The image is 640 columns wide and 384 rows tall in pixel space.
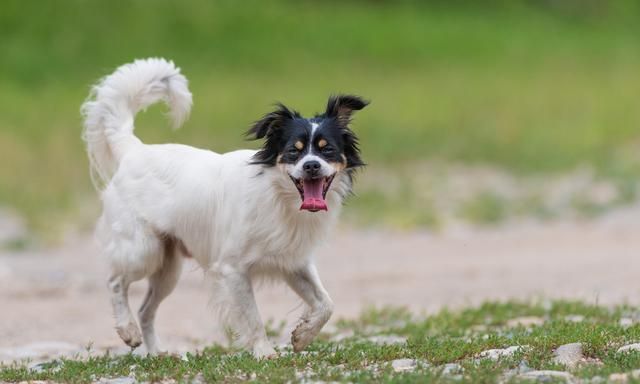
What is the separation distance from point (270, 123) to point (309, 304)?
133cm

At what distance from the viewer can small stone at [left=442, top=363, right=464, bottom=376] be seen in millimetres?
6848

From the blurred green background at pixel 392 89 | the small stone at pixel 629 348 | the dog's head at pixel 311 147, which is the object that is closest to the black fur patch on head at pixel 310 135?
the dog's head at pixel 311 147

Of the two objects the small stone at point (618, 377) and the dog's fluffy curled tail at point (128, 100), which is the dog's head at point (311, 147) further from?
the small stone at point (618, 377)

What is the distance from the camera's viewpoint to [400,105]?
1108 inches

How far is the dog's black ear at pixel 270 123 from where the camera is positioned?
816 centimetres

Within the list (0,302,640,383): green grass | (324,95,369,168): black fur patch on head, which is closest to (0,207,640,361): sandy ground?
(0,302,640,383): green grass

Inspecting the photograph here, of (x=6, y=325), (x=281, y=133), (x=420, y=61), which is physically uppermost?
(x=420, y=61)

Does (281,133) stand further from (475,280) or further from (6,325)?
(475,280)

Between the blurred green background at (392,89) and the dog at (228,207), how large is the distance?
920 cm

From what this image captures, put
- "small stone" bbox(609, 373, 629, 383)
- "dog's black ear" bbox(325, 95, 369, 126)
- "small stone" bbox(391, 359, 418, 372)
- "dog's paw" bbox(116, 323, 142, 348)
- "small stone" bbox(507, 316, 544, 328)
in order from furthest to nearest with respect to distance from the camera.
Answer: "small stone" bbox(507, 316, 544, 328)
"dog's paw" bbox(116, 323, 142, 348)
"dog's black ear" bbox(325, 95, 369, 126)
"small stone" bbox(391, 359, 418, 372)
"small stone" bbox(609, 373, 629, 383)

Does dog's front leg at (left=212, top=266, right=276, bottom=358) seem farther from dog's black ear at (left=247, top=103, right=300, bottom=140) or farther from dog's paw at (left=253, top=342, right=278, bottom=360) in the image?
dog's black ear at (left=247, top=103, right=300, bottom=140)

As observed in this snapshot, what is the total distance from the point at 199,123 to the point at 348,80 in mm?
6872

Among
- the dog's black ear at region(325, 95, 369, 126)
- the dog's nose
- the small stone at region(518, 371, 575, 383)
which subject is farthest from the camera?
the dog's black ear at region(325, 95, 369, 126)

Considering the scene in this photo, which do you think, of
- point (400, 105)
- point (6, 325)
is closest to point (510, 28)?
point (400, 105)
